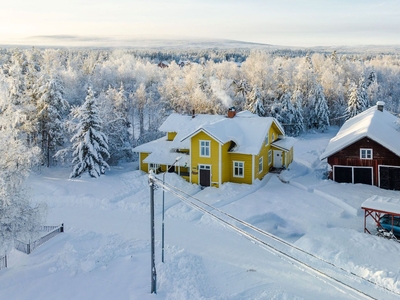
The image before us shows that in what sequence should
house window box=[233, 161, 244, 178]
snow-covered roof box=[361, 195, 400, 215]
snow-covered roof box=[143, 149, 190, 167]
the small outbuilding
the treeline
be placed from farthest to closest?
the treeline < snow-covered roof box=[143, 149, 190, 167] < house window box=[233, 161, 244, 178] < snow-covered roof box=[361, 195, 400, 215] < the small outbuilding

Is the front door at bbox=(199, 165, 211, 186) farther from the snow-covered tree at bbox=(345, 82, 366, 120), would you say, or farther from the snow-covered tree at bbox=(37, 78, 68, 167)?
the snow-covered tree at bbox=(345, 82, 366, 120)

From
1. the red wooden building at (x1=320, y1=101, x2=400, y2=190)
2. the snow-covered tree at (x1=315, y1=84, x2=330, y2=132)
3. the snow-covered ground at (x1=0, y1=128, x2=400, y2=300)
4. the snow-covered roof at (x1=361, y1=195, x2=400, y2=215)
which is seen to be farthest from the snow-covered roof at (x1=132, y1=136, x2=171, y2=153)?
the snow-covered tree at (x1=315, y1=84, x2=330, y2=132)

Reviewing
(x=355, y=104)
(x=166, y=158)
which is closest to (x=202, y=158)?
(x=166, y=158)

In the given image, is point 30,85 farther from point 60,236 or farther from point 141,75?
point 141,75

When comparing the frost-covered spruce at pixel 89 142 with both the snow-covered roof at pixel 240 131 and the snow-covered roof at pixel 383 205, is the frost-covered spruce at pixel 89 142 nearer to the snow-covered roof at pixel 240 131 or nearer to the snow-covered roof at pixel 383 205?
the snow-covered roof at pixel 240 131

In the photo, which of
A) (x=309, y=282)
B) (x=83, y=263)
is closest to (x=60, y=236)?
(x=83, y=263)

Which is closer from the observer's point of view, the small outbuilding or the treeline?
the small outbuilding
